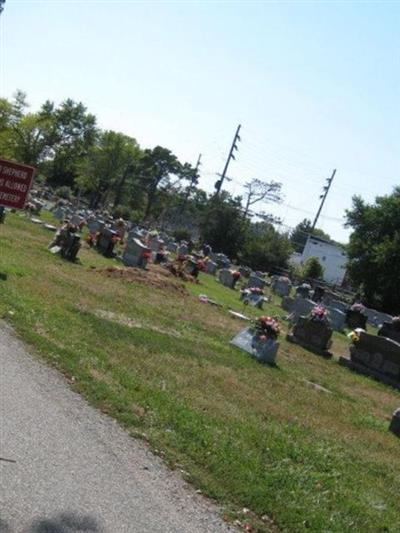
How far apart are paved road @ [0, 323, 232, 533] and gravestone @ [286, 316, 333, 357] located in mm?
12605

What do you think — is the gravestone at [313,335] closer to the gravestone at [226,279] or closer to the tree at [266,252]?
the gravestone at [226,279]

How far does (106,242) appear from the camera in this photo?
2628 centimetres

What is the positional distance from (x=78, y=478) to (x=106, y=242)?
71.7ft

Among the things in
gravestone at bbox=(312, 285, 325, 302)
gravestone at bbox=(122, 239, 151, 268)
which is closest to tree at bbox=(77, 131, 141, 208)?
gravestone at bbox=(312, 285, 325, 302)

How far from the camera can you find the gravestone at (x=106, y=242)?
2603 cm

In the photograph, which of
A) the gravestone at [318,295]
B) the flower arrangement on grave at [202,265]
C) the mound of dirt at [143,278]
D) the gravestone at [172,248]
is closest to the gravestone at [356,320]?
the flower arrangement on grave at [202,265]

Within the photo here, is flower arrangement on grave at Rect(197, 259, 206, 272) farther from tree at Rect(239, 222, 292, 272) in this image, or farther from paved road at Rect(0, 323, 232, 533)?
paved road at Rect(0, 323, 232, 533)

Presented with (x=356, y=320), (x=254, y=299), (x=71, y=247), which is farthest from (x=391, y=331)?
(x=71, y=247)

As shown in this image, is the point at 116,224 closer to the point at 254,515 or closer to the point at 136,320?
the point at 136,320

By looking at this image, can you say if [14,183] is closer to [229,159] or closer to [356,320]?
[356,320]

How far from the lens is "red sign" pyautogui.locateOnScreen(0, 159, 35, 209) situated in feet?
47.0

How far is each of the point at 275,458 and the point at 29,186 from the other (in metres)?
10.1

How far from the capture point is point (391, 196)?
2024 inches

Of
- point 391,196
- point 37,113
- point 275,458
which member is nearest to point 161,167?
point 37,113
